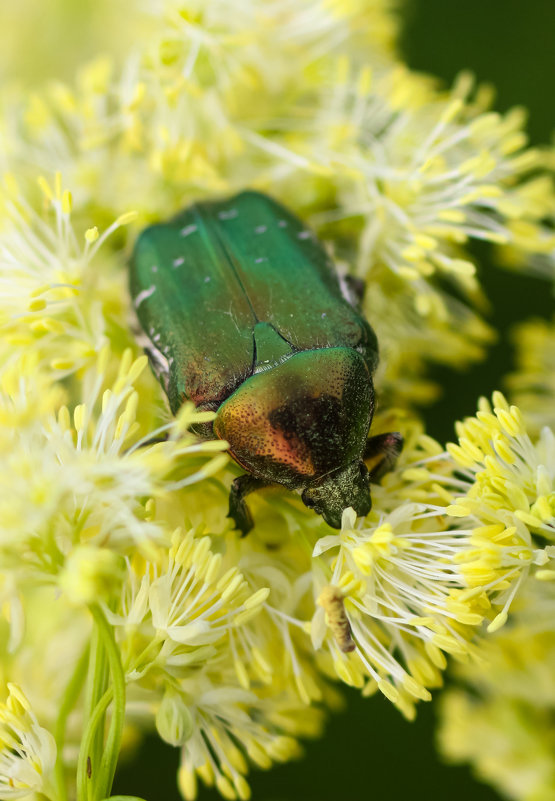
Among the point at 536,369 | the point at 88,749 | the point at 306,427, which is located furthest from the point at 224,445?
the point at 536,369

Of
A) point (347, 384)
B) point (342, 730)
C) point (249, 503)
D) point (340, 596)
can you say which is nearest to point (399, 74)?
point (347, 384)

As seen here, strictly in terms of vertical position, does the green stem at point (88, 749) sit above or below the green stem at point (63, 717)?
above

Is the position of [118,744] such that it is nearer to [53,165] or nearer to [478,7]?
[53,165]

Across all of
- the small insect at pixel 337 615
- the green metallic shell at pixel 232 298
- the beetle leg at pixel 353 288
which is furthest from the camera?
the beetle leg at pixel 353 288

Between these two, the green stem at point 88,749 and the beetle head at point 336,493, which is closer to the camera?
the green stem at point 88,749

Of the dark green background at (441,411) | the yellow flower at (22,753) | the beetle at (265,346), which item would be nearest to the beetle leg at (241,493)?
the beetle at (265,346)

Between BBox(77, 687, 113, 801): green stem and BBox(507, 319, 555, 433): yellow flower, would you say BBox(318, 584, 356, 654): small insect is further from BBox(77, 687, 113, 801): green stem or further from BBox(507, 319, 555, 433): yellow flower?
BBox(507, 319, 555, 433): yellow flower

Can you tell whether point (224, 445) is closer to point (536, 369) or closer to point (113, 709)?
point (113, 709)

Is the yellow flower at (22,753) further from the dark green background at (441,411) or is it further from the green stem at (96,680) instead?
the dark green background at (441,411)

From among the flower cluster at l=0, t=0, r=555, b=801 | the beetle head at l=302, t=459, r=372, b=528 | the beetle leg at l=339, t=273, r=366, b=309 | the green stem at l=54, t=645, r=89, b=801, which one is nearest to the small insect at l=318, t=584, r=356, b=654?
the flower cluster at l=0, t=0, r=555, b=801
